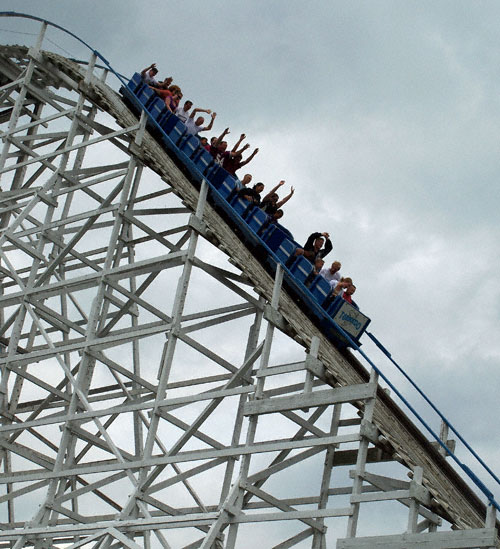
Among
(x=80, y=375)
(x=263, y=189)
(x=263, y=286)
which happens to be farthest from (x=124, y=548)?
(x=263, y=189)

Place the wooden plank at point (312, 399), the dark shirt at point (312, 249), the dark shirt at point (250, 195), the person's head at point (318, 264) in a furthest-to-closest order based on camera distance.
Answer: the dark shirt at point (250, 195)
the dark shirt at point (312, 249)
the person's head at point (318, 264)
the wooden plank at point (312, 399)

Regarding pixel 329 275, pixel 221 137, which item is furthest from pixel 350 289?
pixel 221 137

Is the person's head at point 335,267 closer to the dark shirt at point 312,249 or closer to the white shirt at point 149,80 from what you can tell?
the dark shirt at point 312,249

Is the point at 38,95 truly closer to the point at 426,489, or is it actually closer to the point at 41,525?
the point at 41,525

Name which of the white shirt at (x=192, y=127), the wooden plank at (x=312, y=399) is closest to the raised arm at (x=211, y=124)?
the white shirt at (x=192, y=127)

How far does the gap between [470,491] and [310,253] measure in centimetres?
457

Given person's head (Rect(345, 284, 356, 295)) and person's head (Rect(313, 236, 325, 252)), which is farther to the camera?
person's head (Rect(313, 236, 325, 252))

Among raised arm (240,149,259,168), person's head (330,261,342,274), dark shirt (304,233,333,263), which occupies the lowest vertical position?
person's head (330,261,342,274)

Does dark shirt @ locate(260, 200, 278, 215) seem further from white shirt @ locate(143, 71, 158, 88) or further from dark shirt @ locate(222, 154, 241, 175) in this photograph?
white shirt @ locate(143, 71, 158, 88)

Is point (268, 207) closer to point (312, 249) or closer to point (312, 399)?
point (312, 249)

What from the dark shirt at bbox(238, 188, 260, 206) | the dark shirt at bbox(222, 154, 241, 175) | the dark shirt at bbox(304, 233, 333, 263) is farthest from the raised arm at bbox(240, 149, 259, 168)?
the dark shirt at bbox(304, 233, 333, 263)

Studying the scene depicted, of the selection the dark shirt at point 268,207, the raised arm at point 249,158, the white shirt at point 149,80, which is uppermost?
the white shirt at point 149,80

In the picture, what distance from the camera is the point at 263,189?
1563cm

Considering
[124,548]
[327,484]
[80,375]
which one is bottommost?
[124,548]
